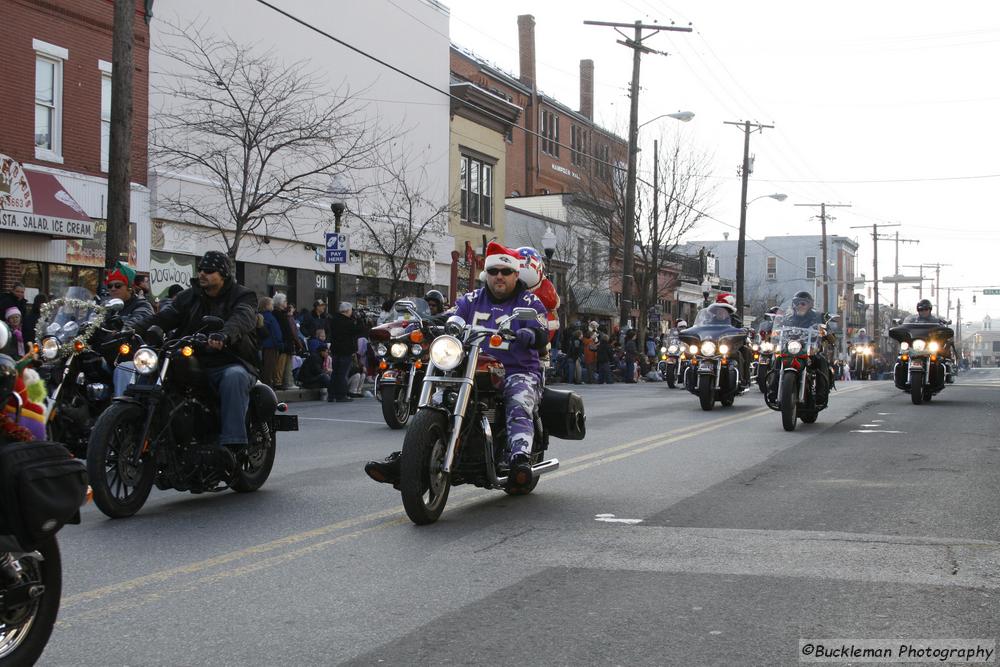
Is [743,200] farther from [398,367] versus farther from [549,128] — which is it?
[398,367]

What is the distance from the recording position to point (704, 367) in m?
18.2

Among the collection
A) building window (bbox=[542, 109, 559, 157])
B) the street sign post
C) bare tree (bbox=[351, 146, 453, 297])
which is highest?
building window (bbox=[542, 109, 559, 157])

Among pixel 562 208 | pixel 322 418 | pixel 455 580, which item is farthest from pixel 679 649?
pixel 562 208

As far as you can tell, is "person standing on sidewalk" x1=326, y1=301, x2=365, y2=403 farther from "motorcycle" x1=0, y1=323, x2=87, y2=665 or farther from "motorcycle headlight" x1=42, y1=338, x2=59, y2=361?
"motorcycle" x1=0, y1=323, x2=87, y2=665

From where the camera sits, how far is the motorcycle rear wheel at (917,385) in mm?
19234

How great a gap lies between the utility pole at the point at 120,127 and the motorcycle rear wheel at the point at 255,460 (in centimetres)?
812

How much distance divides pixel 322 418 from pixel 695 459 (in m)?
7.04

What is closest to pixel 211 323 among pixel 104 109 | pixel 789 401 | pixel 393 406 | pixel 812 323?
pixel 393 406

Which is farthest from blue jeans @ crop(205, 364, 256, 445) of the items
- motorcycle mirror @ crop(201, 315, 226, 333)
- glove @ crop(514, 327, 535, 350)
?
glove @ crop(514, 327, 535, 350)

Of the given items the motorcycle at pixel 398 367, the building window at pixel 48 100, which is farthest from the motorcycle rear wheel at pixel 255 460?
the building window at pixel 48 100

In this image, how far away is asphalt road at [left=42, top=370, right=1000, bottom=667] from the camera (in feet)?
15.5

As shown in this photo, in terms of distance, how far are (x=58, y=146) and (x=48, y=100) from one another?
2.86ft

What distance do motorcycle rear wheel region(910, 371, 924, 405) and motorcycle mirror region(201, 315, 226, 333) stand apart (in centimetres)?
1416

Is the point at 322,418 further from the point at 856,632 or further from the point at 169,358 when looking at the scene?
the point at 856,632
